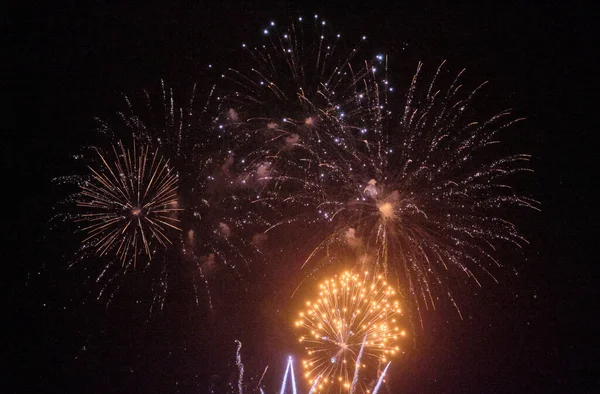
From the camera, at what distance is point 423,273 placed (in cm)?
1137

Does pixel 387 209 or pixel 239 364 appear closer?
pixel 387 209

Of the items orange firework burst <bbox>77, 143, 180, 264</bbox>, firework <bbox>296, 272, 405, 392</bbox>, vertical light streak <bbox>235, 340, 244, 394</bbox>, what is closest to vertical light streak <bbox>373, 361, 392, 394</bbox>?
firework <bbox>296, 272, 405, 392</bbox>

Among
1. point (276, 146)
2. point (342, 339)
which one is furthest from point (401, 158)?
point (342, 339)

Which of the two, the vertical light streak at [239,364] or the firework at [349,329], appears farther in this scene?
the vertical light streak at [239,364]

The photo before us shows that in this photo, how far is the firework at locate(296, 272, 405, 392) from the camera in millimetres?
11523

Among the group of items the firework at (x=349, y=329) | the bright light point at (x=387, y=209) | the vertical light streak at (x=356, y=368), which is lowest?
the vertical light streak at (x=356, y=368)

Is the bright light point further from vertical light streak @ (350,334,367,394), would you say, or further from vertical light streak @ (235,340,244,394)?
vertical light streak @ (235,340,244,394)

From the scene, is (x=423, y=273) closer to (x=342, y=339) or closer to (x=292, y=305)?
Result: (x=342, y=339)

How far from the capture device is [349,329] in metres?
11.8

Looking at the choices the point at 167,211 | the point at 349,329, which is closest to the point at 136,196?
the point at 167,211

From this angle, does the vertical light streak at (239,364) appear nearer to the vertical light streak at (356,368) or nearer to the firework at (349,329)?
the firework at (349,329)

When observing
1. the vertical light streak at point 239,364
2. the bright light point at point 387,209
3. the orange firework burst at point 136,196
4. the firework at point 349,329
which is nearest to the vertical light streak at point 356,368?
the firework at point 349,329

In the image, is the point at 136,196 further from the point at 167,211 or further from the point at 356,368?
the point at 356,368

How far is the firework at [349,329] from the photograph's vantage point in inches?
454
